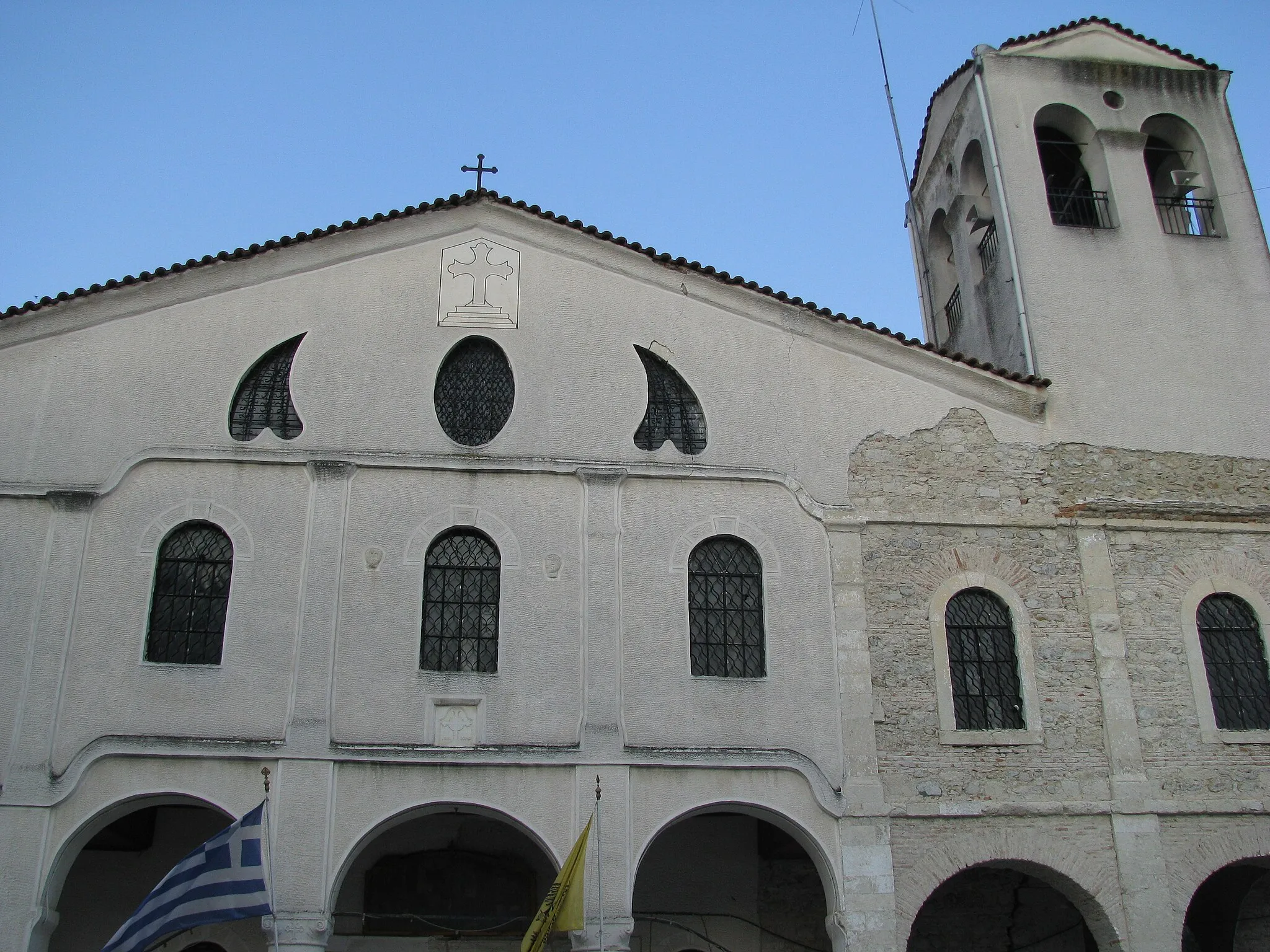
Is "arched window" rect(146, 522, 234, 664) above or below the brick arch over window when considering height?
above

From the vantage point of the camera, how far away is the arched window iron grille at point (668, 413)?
1452 cm

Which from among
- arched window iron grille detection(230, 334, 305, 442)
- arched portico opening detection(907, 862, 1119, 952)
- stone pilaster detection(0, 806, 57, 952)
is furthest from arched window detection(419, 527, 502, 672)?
arched portico opening detection(907, 862, 1119, 952)

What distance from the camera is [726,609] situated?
1380cm

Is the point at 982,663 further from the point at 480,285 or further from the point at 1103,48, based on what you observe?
the point at 1103,48

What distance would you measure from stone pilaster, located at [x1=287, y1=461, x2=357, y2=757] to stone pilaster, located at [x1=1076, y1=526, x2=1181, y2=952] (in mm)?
8519

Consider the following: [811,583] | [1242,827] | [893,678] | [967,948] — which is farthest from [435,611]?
[1242,827]

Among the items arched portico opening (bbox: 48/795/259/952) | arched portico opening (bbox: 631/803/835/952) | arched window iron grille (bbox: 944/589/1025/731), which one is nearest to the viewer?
arched window iron grille (bbox: 944/589/1025/731)

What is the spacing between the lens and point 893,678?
1355 centimetres

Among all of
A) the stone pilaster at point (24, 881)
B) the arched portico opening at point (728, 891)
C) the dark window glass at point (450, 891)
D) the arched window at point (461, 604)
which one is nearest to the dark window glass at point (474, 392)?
the arched window at point (461, 604)

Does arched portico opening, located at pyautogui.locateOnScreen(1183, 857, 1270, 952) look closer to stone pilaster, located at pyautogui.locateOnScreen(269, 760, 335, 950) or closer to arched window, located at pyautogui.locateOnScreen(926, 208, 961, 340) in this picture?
arched window, located at pyautogui.locateOnScreen(926, 208, 961, 340)

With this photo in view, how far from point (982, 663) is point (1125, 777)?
1.91 meters

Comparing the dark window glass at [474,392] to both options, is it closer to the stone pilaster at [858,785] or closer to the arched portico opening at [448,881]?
the stone pilaster at [858,785]

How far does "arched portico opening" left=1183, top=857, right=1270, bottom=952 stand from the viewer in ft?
46.6

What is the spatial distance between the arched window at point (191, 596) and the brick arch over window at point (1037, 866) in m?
7.79
